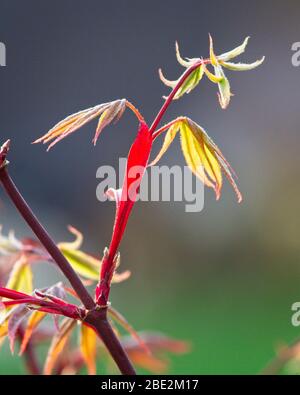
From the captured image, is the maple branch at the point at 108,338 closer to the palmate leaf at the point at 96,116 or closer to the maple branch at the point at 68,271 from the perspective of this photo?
the maple branch at the point at 68,271

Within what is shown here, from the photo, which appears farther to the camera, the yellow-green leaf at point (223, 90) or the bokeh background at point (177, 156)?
the bokeh background at point (177, 156)

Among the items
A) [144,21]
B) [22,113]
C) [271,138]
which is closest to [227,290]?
[271,138]

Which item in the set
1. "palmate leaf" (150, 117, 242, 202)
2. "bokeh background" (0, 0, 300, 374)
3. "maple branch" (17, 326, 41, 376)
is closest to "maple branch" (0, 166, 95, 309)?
"palmate leaf" (150, 117, 242, 202)

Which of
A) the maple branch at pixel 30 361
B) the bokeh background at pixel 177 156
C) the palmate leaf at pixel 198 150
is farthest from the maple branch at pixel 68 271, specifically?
the bokeh background at pixel 177 156

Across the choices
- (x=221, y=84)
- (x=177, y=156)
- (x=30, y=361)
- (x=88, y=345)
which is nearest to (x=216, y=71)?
(x=221, y=84)

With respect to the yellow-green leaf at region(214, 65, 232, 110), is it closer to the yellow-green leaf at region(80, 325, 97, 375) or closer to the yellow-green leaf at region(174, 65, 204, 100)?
the yellow-green leaf at region(174, 65, 204, 100)
